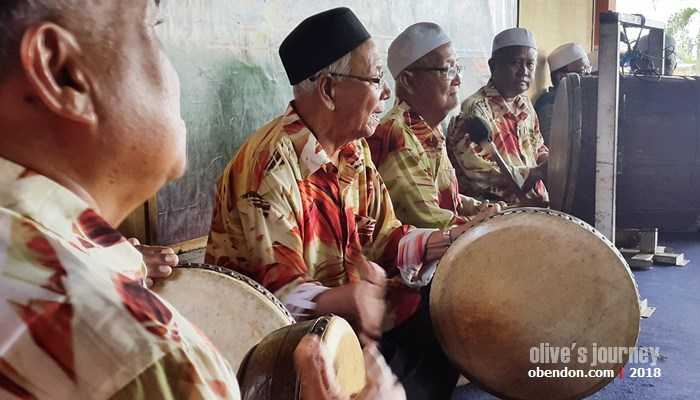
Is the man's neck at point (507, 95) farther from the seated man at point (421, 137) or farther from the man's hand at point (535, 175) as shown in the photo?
the seated man at point (421, 137)

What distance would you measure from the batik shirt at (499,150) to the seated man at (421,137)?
74 cm

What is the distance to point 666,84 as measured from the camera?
3.79 meters

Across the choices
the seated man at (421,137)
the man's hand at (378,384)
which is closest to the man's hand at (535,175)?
the seated man at (421,137)

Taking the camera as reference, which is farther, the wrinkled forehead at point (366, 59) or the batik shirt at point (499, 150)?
the batik shirt at point (499, 150)

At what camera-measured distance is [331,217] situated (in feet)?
6.26

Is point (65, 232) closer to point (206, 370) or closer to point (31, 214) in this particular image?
point (31, 214)

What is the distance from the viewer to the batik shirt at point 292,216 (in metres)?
1.71

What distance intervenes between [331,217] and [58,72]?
1360 mm

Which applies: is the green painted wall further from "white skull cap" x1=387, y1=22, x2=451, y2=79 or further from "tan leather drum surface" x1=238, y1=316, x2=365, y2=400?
"tan leather drum surface" x1=238, y1=316, x2=365, y2=400

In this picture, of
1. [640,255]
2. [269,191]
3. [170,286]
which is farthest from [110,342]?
[640,255]

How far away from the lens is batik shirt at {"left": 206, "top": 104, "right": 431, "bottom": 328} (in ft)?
5.61

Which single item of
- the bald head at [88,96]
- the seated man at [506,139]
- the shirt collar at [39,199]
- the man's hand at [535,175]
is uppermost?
the bald head at [88,96]

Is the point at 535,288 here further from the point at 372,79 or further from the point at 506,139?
the point at 506,139

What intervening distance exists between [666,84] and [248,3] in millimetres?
2345
